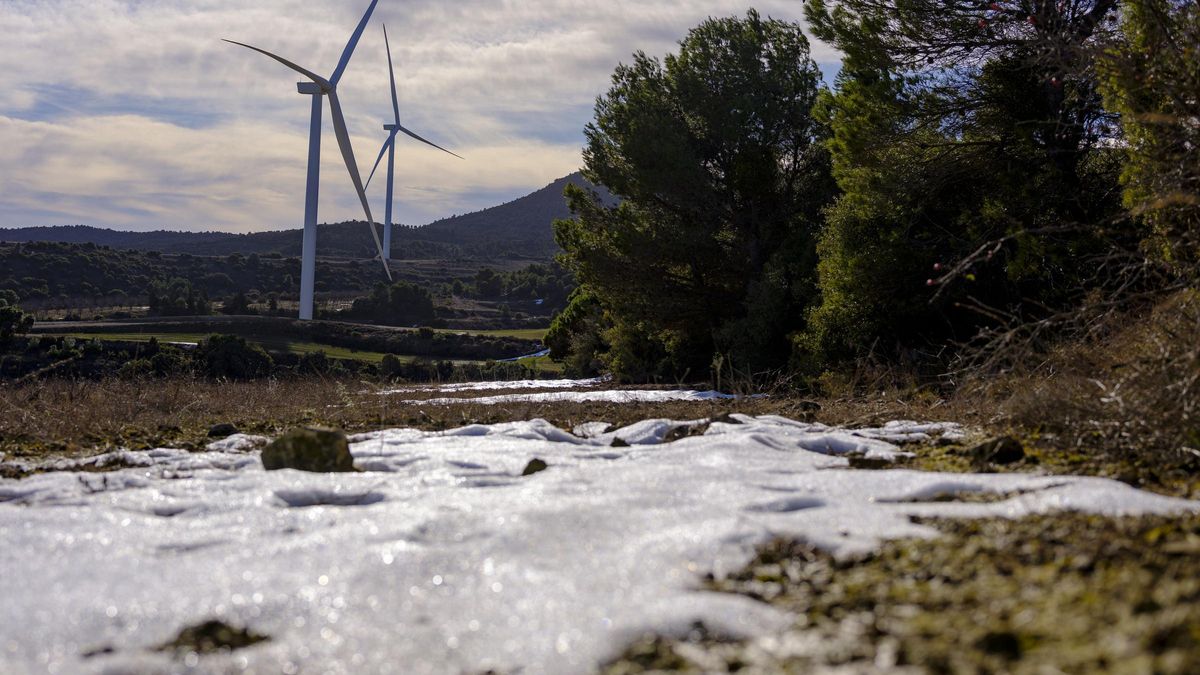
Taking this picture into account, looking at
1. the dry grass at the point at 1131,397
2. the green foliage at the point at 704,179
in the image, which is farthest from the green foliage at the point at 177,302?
the dry grass at the point at 1131,397

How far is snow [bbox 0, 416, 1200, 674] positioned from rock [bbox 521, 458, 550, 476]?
0.44ft

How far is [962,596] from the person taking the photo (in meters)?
2.32

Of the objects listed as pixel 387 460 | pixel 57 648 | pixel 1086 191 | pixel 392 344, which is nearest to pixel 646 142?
pixel 1086 191

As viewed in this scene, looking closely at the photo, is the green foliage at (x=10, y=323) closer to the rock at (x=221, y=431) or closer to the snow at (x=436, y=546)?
the rock at (x=221, y=431)

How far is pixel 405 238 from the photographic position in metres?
148

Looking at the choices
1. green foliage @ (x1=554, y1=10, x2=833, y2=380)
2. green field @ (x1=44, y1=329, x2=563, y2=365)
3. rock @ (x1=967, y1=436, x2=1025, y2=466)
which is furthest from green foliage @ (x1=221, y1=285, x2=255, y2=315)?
rock @ (x1=967, y1=436, x2=1025, y2=466)

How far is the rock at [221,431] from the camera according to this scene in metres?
6.57

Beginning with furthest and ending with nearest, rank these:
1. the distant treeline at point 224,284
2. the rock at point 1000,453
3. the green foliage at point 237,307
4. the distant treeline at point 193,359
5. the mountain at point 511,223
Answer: the mountain at point 511,223
the distant treeline at point 224,284
the green foliage at point 237,307
the distant treeline at point 193,359
the rock at point 1000,453

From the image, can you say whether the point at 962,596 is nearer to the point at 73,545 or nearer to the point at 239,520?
the point at 239,520

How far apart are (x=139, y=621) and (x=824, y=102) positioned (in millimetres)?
14474

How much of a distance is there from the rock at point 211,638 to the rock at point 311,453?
233cm

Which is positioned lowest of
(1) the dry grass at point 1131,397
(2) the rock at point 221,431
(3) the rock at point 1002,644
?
(2) the rock at point 221,431

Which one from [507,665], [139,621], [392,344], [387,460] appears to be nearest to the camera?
[507,665]

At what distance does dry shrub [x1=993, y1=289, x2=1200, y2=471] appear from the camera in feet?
12.7
